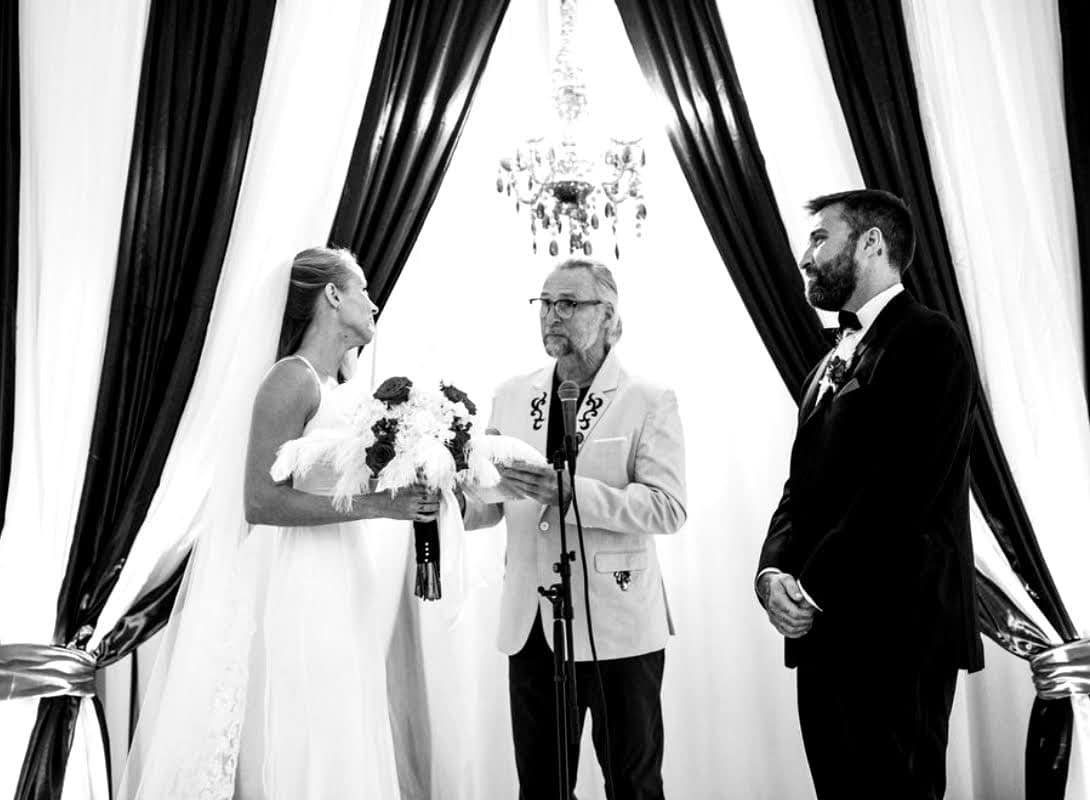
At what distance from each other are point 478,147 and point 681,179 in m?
0.86

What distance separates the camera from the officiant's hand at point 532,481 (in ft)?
10.0

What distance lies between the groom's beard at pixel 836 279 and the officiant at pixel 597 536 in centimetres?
55

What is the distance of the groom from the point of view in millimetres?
2717

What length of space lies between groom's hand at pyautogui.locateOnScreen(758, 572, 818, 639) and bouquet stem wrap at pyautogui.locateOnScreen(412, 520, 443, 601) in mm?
888

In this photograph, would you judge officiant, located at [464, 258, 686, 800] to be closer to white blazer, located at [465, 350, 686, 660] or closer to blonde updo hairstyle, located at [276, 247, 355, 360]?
white blazer, located at [465, 350, 686, 660]

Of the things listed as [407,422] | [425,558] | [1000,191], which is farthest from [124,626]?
[1000,191]

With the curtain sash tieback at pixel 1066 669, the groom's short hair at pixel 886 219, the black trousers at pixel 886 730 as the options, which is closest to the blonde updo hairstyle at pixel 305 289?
the groom's short hair at pixel 886 219

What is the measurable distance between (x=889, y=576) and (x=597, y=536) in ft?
2.88

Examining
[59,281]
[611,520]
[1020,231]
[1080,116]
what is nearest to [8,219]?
[59,281]

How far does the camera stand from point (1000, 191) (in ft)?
12.9

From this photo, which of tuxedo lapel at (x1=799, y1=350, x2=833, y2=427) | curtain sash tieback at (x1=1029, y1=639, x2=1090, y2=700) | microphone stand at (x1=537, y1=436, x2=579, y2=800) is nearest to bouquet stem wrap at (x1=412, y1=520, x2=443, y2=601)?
microphone stand at (x1=537, y1=436, x2=579, y2=800)

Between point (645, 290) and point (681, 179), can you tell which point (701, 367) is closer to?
point (645, 290)

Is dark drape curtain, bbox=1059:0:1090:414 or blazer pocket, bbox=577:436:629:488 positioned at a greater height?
dark drape curtain, bbox=1059:0:1090:414

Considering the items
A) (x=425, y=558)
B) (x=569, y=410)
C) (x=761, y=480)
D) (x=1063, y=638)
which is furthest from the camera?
(x=761, y=480)
